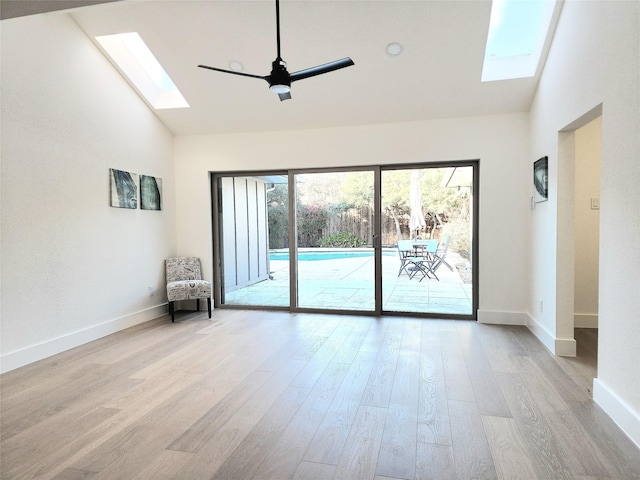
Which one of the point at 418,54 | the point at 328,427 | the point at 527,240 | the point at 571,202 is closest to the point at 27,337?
the point at 328,427

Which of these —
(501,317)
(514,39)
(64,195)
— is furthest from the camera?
(501,317)

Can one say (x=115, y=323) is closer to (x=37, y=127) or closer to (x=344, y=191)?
(x=37, y=127)

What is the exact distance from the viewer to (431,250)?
529cm

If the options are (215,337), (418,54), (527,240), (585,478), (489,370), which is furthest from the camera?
(527,240)

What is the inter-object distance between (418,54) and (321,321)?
10.8 feet

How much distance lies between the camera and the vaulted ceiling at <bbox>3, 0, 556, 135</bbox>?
3742 mm

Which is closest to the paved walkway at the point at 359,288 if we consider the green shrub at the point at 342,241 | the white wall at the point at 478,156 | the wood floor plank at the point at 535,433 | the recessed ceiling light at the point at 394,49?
the green shrub at the point at 342,241

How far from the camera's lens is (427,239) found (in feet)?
17.4

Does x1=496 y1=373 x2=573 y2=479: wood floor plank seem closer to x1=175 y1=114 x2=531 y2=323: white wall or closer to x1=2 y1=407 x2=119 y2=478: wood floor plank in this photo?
x1=175 y1=114 x2=531 y2=323: white wall

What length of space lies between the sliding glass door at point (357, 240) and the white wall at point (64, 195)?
1388 mm

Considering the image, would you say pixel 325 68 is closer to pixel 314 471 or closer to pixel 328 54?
pixel 328 54

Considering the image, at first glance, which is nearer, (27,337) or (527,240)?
(27,337)

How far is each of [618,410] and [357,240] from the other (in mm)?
3493

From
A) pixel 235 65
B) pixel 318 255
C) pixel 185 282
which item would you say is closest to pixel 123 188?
pixel 185 282
